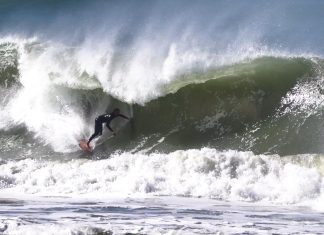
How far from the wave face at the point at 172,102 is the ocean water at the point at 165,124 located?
4 centimetres

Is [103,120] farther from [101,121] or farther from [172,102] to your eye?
[172,102]

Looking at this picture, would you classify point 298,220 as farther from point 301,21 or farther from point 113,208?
point 301,21

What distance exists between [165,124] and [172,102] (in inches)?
29.7

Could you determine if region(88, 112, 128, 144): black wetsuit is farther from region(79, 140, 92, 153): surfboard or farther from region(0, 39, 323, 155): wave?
region(0, 39, 323, 155): wave

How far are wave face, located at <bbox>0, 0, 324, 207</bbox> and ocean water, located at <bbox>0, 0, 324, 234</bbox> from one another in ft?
0.12

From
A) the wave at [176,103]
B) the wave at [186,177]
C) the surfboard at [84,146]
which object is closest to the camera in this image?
the wave at [186,177]

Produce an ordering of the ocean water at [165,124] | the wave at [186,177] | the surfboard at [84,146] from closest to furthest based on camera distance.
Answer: the ocean water at [165,124] → the wave at [186,177] → the surfboard at [84,146]

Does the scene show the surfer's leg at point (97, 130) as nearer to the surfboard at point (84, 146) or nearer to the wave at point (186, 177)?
the surfboard at point (84, 146)

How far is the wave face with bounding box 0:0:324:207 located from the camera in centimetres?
1427

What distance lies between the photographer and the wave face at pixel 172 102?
46.8 feet

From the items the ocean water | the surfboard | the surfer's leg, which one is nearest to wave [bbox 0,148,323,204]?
the ocean water

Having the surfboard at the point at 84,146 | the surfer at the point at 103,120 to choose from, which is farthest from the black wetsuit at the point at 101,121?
the surfboard at the point at 84,146

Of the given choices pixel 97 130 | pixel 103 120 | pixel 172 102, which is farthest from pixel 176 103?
pixel 97 130

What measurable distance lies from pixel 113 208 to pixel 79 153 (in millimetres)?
4967
